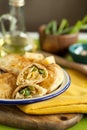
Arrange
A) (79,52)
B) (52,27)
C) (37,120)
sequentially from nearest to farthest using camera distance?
(37,120) < (79,52) < (52,27)

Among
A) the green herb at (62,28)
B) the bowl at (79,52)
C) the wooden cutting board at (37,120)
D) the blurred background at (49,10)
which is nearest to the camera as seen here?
the wooden cutting board at (37,120)

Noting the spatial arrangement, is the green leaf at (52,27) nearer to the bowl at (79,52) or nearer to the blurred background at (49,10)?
the bowl at (79,52)

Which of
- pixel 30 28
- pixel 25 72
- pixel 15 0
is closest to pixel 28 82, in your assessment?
pixel 25 72

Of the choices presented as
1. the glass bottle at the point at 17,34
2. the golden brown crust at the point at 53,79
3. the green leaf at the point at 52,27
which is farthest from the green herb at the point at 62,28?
the golden brown crust at the point at 53,79

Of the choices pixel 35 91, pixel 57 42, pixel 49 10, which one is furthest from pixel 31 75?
pixel 49 10

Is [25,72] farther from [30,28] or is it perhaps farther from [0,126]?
[30,28]

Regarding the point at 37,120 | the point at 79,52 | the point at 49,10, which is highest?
the point at 37,120

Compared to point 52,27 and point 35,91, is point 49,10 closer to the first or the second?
point 52,27

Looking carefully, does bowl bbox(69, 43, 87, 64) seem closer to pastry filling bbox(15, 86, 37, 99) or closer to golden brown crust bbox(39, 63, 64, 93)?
golden brown crust bbox(39, 63, 64, 93)

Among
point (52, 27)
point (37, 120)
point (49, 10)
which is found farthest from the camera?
point (49, 10)
